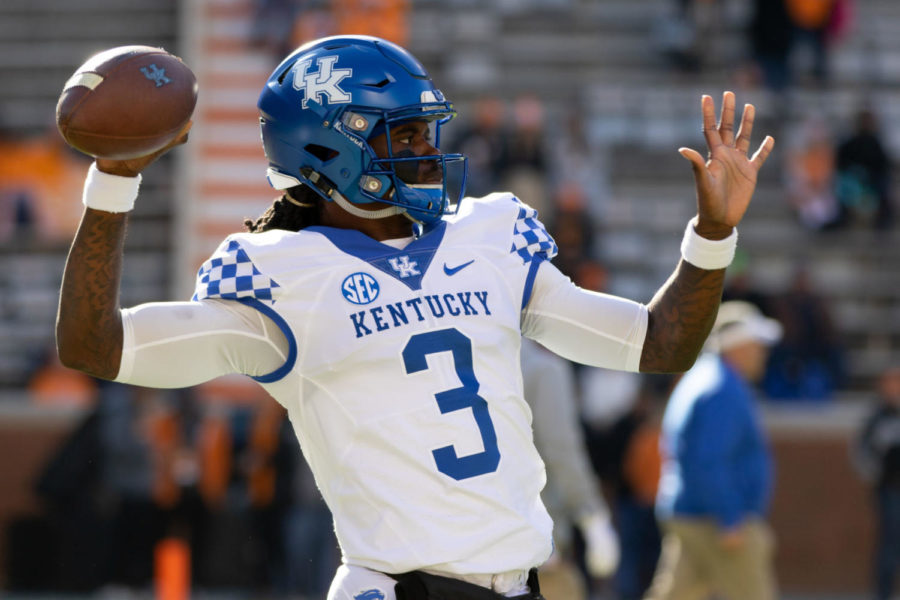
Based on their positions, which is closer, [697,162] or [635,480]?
[697,162]

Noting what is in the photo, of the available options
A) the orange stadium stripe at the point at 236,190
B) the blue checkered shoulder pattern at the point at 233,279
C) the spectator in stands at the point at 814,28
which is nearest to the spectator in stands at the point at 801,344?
the spectator in stands at the point at 814,28

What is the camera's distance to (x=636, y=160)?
1283 cm

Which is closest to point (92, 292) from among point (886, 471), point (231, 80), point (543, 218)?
point (886, 471)

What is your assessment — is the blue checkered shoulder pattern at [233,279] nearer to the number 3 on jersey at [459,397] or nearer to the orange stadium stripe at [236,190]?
the number 3 on jersey at [459,397]

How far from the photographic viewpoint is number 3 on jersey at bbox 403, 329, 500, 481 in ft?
9.04

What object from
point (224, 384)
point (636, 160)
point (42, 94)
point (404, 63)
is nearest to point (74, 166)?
point (42, 94)

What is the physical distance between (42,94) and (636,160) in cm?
563

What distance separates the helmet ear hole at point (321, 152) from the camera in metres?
3.03

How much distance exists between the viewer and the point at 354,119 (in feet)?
9.80

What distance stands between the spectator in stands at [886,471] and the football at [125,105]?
743 cm

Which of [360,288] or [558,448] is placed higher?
[360,288]

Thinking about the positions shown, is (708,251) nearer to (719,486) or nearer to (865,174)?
(719,486)

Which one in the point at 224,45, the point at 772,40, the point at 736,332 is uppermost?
the point at 736,332

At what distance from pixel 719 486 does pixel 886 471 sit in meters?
3.13
